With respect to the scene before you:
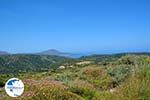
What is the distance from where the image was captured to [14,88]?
7293mm

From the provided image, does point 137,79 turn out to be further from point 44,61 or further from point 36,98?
point 44,61

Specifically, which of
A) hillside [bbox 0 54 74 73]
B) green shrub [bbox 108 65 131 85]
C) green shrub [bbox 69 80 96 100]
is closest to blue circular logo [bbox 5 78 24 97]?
green shrub [bbox 69 80 96 100]

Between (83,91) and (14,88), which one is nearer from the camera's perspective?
(14,88)

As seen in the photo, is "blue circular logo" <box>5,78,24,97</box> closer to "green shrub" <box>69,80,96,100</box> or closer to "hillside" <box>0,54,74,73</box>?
"green shrub" <box>69,80,96,100</box>

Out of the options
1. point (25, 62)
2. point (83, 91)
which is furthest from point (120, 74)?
point (25, 62)

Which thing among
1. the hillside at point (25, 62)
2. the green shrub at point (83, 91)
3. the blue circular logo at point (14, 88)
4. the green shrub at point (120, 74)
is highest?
the blue circular logo at point (14, 88)

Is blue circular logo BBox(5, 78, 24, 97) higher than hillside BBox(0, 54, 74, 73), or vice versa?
blue circular logo BBox(5, 78, 24, 97)

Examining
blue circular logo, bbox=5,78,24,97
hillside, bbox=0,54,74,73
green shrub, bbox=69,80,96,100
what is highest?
blue circular logo, bbox=5,78,24,97

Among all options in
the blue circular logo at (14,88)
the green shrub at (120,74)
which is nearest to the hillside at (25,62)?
the green shrub at (120,74)

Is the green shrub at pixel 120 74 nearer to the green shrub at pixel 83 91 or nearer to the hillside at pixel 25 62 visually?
the green shrub at pixel 83 91

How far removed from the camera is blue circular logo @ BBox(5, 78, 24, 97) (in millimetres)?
7145

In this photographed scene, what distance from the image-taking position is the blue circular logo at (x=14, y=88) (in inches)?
281

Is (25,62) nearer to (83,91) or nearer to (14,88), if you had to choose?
(83,91)

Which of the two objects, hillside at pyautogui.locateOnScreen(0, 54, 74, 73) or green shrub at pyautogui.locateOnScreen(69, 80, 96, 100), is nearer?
green shrub at pyautogui.locateOnScreen(69, 80, 96, 100)
